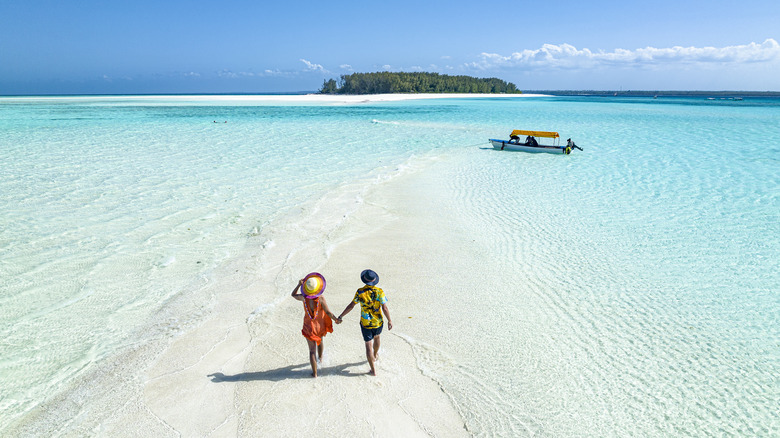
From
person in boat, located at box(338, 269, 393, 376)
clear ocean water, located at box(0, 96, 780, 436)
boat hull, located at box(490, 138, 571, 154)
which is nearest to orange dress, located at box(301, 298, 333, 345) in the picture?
person in boat, located at box(338, 269, 393, 376)

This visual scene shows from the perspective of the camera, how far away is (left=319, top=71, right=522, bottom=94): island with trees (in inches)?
6156

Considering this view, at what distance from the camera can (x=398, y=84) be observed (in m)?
157

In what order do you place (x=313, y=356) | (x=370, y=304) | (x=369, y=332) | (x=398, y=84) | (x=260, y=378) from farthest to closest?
(x=398, y=84), (x=260, y=378), (x=313, y=356), (x=369, y=332), (x=370, y=304)

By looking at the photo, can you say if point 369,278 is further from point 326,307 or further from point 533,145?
point 533,145

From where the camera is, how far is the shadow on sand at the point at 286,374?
5.72m

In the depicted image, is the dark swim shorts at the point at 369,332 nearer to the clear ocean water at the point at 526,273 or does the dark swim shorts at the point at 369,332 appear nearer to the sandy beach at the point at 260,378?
the sandy beach at the point at 260,378

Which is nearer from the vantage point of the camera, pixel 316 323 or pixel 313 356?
A: pixel 316 323

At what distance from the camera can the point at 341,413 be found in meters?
5.16

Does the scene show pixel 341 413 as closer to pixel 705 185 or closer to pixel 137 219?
pixel 137 219

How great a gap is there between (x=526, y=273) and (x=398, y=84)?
15550cm

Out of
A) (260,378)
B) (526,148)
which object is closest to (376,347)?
(260,378)

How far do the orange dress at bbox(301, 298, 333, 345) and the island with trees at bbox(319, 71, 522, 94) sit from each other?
157 meters

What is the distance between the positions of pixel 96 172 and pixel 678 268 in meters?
20.3

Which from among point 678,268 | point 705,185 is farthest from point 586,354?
point 705,185
